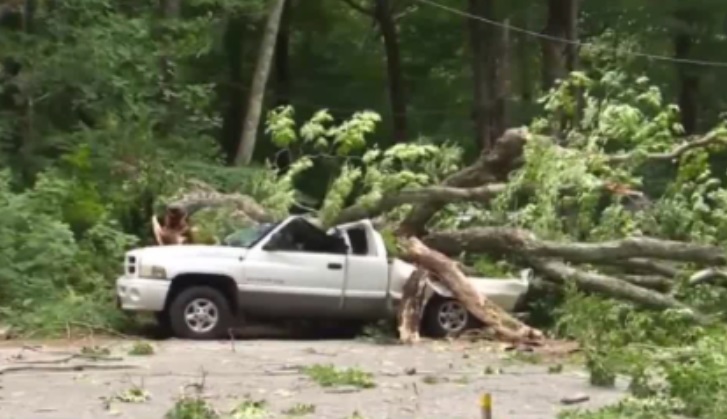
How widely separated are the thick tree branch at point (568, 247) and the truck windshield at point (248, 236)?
7.47 feet

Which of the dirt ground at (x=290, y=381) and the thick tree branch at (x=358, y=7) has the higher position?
the thick tree branch at (x=358, y=7)

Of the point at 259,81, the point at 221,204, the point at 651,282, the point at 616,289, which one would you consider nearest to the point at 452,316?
the point at 616,289

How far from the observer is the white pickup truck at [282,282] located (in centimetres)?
Answer: 1669

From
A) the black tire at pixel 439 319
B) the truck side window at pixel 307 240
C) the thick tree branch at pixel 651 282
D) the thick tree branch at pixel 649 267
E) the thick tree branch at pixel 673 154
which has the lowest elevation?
the black tire at pixel 439 319

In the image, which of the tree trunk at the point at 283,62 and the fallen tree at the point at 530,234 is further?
the tree trunk at the point at 283,62

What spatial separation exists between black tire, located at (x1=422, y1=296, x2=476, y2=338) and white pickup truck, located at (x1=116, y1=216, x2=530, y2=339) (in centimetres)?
1

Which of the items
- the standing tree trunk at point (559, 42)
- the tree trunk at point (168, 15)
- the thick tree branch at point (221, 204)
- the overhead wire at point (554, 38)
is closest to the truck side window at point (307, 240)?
the thick tree branch at point (221, 204)

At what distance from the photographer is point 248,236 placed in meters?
17.5

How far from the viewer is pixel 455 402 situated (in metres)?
11.6

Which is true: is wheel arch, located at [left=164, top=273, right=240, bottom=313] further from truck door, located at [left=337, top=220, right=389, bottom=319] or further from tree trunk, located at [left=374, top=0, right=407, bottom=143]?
tree trunk, located at [left=374, top=0, right=407, bottom=143]

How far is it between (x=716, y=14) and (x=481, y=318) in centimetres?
1766

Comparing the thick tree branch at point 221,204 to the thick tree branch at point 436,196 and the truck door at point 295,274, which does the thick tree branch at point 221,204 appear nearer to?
the thick tree branch at point 436,196

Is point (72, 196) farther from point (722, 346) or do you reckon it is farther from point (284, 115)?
point (722, 346)

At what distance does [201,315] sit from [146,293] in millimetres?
717
